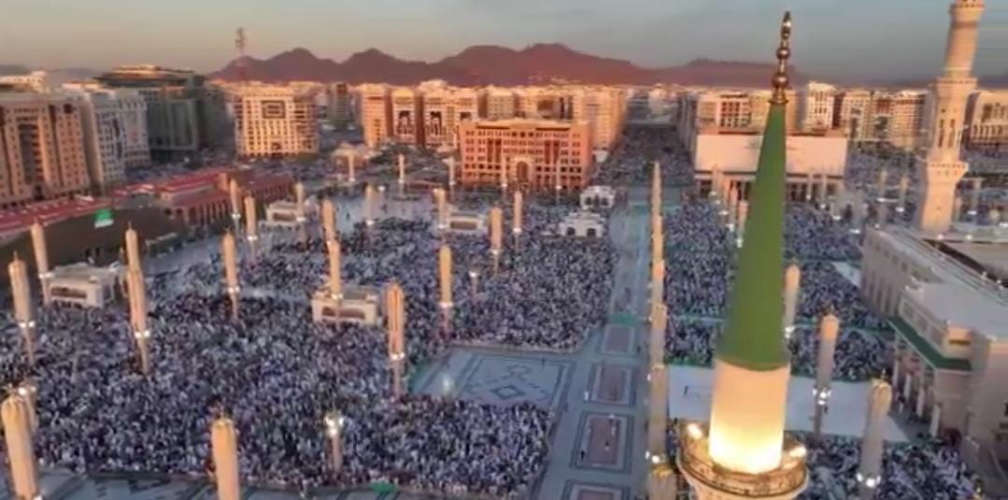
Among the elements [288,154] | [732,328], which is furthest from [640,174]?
[732,328]

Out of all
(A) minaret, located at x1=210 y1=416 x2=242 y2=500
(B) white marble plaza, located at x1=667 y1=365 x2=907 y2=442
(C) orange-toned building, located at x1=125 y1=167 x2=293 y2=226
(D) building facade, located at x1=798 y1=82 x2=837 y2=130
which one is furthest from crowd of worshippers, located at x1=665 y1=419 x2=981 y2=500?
(D) building facade, located at x1=798 y1=82 x2=837 y2=130

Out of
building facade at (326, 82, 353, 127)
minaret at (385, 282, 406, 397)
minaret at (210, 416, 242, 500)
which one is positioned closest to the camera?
minaret at (210, 416, 242, 500)

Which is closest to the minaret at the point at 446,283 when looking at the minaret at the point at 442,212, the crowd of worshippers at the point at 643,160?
the minaret at the point at 442,212

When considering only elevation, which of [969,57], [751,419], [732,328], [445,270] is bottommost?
[445,270]

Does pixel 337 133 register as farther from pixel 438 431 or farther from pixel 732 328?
pixel 732 328

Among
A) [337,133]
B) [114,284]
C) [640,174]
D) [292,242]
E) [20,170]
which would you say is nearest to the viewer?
[114,284]

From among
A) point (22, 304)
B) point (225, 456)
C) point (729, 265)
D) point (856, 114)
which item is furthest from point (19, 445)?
point (856, 114)

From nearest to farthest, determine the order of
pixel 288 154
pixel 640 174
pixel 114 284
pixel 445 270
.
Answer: pixel 445 270, pixel 114 284, pixel 640 174, pixel 288 154

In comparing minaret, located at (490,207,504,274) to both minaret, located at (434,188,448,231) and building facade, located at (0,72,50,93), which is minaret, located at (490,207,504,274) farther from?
building facade, located at (0,72,50,93)

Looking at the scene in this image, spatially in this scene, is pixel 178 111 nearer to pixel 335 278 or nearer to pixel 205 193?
pixel 205 193

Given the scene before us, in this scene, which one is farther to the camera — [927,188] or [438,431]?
[927,188]
